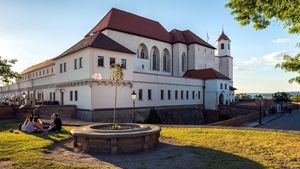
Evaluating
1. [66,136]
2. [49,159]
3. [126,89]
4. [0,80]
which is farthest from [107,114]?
[49,159]

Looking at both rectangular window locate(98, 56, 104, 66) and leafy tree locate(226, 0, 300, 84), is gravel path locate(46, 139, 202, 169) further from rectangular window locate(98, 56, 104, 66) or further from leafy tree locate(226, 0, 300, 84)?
rectangular window locate(98, 56, 104, 66)

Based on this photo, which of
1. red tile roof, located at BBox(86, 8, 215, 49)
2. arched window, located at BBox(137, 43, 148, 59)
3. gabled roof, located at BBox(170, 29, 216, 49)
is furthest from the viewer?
gabled roof, located at BBox(170, 29, 216, 49)

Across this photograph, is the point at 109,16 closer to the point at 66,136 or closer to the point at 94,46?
the point at 94,46

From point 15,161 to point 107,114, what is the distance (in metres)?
21.0

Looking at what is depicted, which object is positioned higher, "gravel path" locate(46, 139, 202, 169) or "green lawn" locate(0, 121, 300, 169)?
"green lawn" locate(0, 121, 300, 169)

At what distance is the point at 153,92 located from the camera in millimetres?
37219

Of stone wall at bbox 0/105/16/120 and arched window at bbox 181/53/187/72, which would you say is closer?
stone wall at bbox 0/105/16/120

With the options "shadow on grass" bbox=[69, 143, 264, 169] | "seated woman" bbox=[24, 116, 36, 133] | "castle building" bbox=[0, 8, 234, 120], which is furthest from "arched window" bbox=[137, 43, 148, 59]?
"shadow on grass" bbox=[69, 143, 264, 169]

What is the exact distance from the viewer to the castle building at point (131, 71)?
2898 cm

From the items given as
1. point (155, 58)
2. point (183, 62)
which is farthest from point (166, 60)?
point (183, 62)

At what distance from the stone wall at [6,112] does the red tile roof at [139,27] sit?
1705 cm

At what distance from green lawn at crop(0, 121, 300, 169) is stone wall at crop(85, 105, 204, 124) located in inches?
578

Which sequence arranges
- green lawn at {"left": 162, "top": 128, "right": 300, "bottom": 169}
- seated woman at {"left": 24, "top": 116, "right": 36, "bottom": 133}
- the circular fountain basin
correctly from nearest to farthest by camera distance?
green lawn at {"left": 162, "top": 128, "right": 300, "bottom": 169}, the circular fountain basin, seated woman at {"left": 24, "top": 116, "right": 36, "bottom": 133}

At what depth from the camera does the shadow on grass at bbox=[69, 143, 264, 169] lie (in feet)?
26.7
